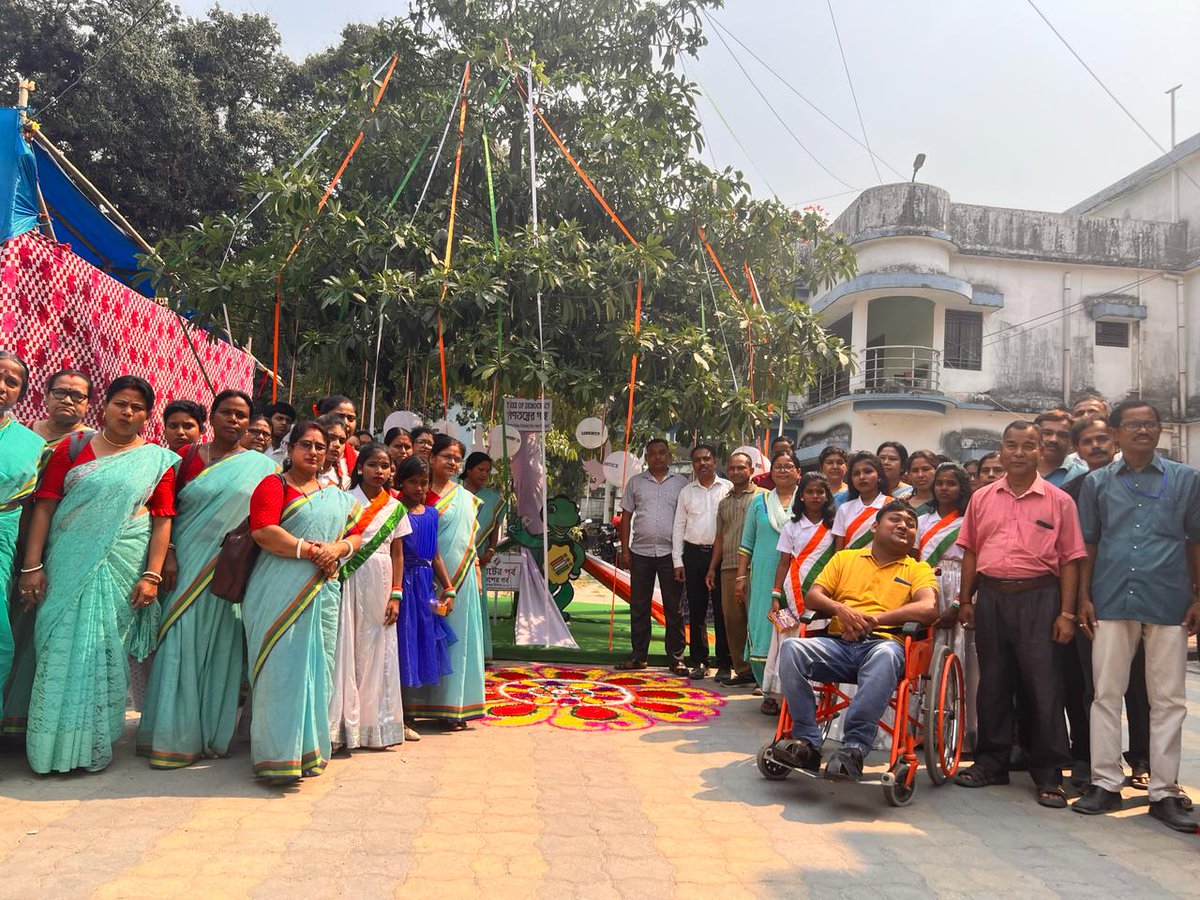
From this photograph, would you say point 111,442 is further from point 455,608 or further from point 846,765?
point 846,765

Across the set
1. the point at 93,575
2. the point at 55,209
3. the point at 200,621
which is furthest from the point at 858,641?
the point at 55,209

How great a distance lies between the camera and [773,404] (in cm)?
754

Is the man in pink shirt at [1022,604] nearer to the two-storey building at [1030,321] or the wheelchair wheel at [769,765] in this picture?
the wheelchair wheel at [769,765]

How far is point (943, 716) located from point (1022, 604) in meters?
0.61

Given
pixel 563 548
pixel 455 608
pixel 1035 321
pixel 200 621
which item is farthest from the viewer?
pixel 1035 321

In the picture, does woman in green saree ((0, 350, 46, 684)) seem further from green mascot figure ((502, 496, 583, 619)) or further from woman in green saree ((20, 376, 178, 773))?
green mascot figure ((502, 496, 583, 619))

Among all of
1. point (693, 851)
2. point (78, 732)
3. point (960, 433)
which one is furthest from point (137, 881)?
point (960, 433)

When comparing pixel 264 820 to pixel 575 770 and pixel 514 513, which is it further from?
pixel 514 513

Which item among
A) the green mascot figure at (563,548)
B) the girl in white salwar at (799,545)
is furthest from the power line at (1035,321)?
the girl in white salwar at (799,545)

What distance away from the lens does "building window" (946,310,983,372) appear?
57.7 ft


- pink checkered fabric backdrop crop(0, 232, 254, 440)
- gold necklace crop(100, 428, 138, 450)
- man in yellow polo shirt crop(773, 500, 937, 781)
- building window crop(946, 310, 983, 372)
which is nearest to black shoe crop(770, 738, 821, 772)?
man in yellow polo shirt crop(773, 500, 937, 781)

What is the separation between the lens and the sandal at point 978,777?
4285mm

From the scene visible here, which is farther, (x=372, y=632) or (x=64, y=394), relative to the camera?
(x=372, y=632)

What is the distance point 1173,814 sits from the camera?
3.73 metres
